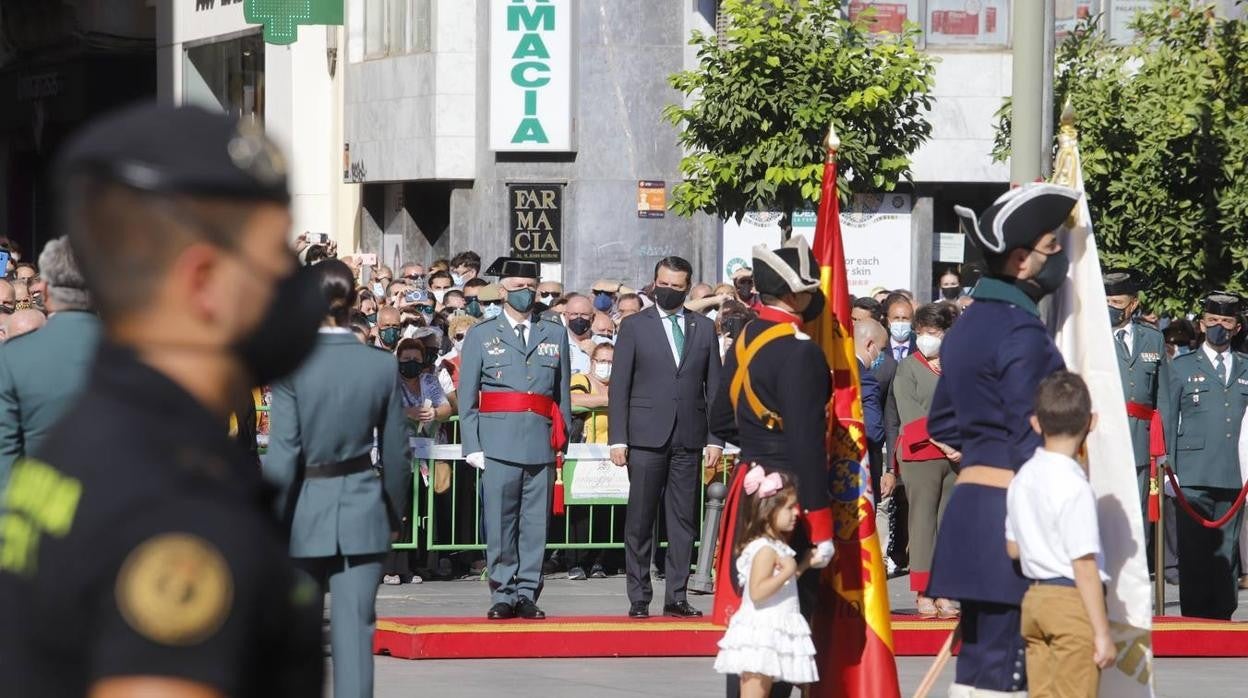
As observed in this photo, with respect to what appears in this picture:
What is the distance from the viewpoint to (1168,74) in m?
17.3

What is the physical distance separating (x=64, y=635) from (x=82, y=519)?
0.37 ft

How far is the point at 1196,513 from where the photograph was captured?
42.2 ft

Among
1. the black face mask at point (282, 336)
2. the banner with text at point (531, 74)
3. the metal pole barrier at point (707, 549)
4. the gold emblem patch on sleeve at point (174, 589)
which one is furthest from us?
the banner with text at point (531, 74)

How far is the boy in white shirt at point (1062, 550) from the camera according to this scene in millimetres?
6039

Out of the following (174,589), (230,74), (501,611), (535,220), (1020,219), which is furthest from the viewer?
(230,74)

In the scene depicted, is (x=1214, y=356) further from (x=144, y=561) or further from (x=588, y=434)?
(x=144, y=561)

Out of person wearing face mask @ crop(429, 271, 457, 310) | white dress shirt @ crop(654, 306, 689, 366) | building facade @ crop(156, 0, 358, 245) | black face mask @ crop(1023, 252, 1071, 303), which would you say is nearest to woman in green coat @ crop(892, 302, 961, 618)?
white dress shirt @ crop(654, 306, 689, 366)

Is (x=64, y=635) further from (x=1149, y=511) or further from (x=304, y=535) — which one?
(x=1149, y=511)

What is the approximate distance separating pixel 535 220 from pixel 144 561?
1048 inches

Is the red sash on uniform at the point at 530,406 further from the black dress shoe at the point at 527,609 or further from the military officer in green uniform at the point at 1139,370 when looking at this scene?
the military officer in green uniform at the point at 1139,370

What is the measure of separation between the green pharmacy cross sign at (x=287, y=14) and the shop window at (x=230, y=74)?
7.10 metres

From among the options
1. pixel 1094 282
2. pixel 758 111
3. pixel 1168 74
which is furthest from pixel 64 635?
pixel 758 111

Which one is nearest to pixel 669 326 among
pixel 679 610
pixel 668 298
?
pixel 668 298

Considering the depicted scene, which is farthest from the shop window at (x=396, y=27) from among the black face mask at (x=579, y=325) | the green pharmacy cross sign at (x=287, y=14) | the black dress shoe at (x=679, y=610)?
the black dress shoe at (x=679, y=610)
